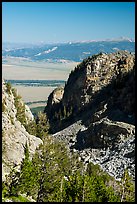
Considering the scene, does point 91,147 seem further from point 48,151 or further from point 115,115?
point 48,151

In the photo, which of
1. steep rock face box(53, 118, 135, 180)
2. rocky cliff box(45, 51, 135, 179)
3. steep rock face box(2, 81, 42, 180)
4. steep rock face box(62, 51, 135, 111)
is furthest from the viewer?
steep rock face box(62, 51, 135, 111)

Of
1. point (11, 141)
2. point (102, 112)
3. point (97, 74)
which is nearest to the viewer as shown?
point (11, 141)

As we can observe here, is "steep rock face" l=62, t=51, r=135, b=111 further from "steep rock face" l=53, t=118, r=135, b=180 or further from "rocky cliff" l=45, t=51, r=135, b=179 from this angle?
"steep rock face" l=53, t=118, r=135, b=180

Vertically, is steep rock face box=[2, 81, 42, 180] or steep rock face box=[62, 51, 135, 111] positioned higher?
steep rock face box=[62, 51, 135, 111]

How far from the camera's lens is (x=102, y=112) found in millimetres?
56219

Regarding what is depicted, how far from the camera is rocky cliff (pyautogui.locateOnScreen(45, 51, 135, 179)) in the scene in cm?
4531

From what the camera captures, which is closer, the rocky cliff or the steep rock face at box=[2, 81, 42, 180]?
the steep rock face at box=[2, 81, 42, 180]

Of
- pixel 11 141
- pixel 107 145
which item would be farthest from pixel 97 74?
pixel 11 141

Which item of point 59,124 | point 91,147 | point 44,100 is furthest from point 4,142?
point 44,100

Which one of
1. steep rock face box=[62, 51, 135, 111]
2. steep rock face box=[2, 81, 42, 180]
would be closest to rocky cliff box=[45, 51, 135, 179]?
steep rock face box=[62, 51, 135, 111]

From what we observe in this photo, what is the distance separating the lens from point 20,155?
32.8m

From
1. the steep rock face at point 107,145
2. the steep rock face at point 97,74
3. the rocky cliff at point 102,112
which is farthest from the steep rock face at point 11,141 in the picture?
the steep rock face at point 97,74

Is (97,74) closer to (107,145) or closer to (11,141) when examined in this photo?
(107,145)

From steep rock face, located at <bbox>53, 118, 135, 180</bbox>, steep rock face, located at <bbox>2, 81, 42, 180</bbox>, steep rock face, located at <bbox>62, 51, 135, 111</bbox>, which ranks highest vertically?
steep rock face, located at <bbox>62, 51, 135, 111</bbox>
